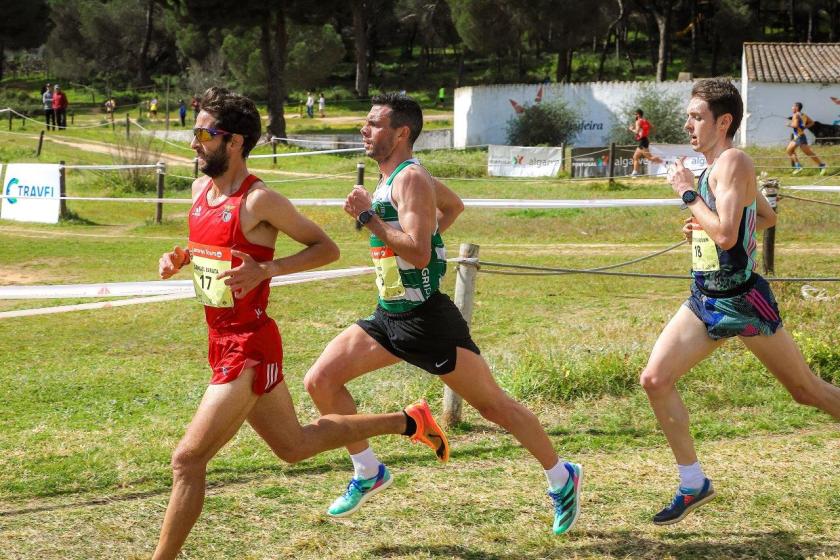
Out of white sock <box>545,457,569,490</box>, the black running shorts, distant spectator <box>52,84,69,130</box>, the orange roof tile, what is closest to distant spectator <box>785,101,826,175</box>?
the orange roof tile

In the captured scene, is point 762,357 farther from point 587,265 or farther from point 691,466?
point 587,265

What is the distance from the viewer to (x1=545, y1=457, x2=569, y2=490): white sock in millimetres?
4988

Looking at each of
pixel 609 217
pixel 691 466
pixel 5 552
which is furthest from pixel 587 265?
pixel 5 552

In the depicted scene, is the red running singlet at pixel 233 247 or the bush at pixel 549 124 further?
the bush at pixel 549 124

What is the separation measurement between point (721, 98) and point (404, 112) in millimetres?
1476

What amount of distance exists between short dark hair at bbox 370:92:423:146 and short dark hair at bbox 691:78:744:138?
1.31 metres

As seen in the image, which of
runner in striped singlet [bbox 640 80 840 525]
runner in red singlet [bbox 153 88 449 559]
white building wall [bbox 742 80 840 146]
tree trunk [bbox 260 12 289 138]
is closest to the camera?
runner in red singlet [bbox 153 88 449 559]

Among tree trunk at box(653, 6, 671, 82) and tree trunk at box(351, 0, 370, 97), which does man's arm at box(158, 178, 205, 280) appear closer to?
tree trunk at box(653, 6, 671, 82)

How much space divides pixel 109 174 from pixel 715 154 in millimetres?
22625

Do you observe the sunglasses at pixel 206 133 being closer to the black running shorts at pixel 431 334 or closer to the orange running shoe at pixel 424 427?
the black running shorts at pixel 431 334

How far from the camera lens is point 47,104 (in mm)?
42250

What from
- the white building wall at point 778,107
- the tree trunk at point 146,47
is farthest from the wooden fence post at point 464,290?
the tree trunk at point 146,47

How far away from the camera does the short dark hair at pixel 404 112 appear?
16.2 ft

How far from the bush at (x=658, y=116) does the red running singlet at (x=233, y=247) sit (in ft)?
111
